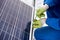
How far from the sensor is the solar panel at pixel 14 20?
1475mm

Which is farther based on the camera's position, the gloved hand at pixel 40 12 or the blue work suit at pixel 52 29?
the gloved hand at pixel 40 12

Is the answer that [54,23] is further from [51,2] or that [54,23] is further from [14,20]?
[14,20]

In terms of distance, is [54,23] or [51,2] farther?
[51,2]

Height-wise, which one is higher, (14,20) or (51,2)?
(51,2)

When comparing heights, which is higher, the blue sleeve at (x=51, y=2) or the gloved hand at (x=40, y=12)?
the blue sleeve at (x=51, y=2)

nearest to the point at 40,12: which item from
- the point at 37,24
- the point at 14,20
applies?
the point at 37,24

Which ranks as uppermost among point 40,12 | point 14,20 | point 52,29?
point 40,12

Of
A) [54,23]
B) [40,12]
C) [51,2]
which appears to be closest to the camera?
[54,23]

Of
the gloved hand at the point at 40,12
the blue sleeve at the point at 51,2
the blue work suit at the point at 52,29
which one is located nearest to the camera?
the blue work suit at the point at 52,29

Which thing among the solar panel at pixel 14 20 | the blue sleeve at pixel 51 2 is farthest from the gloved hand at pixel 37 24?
the blue sleeve at pixel 51 2

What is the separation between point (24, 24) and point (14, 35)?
31 cm

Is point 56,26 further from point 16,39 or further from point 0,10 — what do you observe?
point 0,10

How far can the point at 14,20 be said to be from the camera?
1705 millimetres

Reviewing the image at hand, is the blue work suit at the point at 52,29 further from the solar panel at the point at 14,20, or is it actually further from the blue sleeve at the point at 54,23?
the solar panel at the point at 14,20
